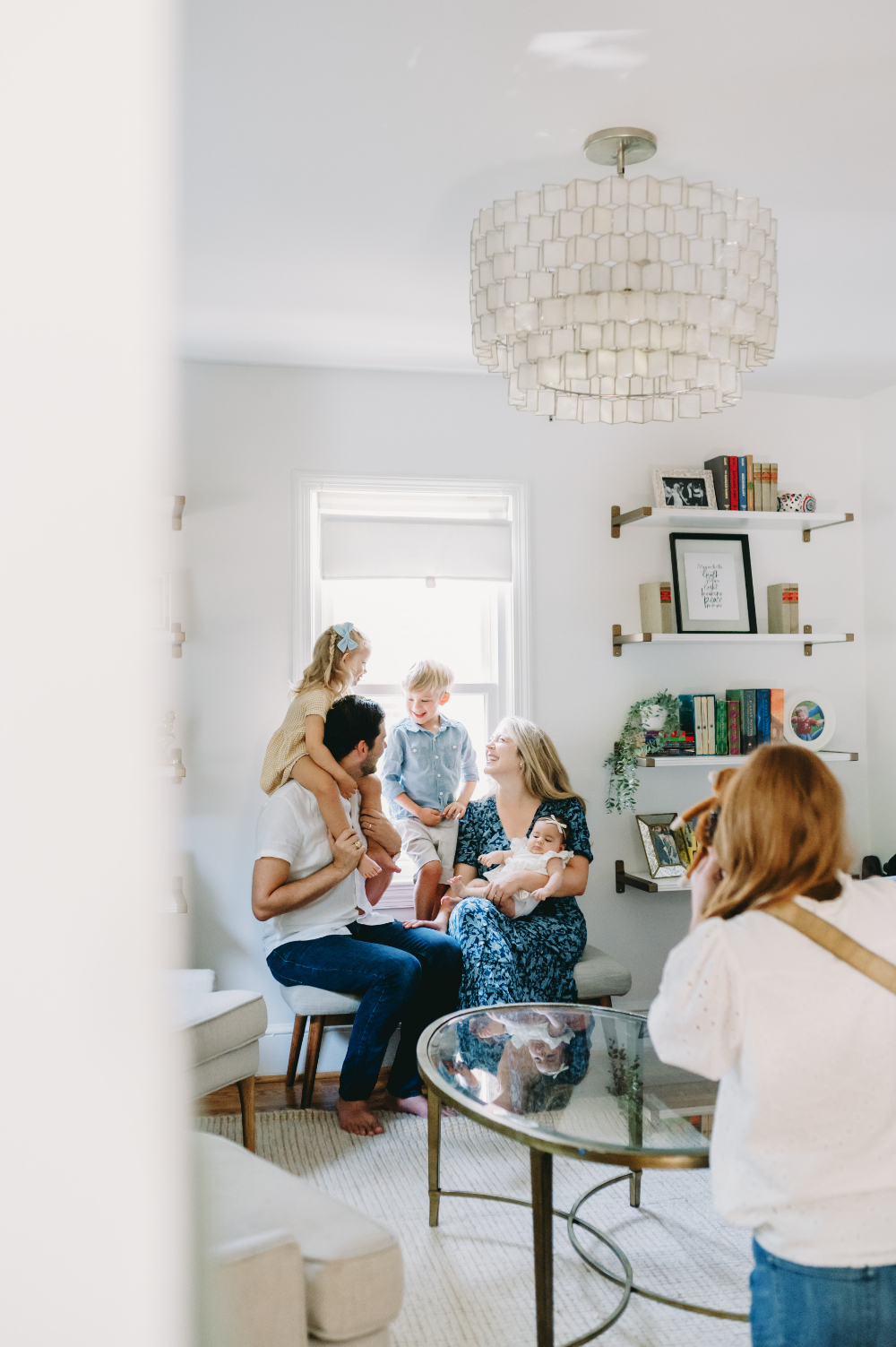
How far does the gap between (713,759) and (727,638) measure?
0.45 m

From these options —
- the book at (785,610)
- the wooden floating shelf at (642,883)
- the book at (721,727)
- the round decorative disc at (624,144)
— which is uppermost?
the round decorative disc at (624,144)

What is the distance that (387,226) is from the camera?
2457 mm

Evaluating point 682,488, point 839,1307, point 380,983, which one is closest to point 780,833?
point 839,1307

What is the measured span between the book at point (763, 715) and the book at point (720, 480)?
2.36 feet

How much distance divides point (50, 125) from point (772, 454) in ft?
13.1

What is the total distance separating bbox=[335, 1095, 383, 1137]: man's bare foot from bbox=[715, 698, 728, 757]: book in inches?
70.0

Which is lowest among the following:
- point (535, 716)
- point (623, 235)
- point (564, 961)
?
point (564, 961)

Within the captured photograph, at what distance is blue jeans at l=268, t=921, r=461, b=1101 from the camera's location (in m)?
2.81

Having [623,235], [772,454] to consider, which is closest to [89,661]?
[623,235]

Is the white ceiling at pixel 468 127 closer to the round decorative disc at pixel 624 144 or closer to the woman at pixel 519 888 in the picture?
the round decorative disc at pixel 624 144

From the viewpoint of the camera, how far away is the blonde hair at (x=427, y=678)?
3381 mm

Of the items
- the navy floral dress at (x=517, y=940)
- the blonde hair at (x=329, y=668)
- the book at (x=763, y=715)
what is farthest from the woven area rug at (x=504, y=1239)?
the book at (x=763, y=715)

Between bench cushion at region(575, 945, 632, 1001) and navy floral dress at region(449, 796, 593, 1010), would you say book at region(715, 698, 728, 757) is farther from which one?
→ bench cushion at region(575, 945, 632, 1001)

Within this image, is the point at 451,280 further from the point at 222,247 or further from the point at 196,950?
the point at 196,950
